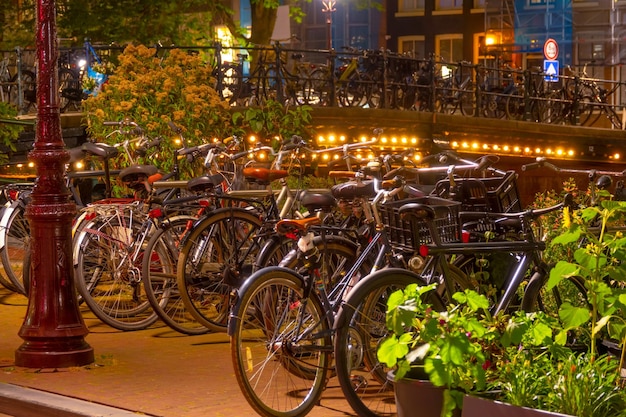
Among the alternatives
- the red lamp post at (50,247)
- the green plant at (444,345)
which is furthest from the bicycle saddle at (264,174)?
the green plant at (444,345)

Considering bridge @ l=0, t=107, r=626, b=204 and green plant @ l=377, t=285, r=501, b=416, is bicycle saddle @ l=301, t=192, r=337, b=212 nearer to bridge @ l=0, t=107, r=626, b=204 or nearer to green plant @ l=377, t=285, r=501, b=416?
green plant @ l=377, t=285, r=501, b=416

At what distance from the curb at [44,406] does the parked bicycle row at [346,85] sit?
843 cm

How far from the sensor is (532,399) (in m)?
5.29

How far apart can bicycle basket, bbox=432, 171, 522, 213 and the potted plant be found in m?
2.47

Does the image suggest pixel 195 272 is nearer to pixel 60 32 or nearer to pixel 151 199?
pixel 151 199

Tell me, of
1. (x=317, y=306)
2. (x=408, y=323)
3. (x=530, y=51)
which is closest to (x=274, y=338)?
(x=317, y=306)

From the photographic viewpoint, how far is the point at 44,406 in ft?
23.7

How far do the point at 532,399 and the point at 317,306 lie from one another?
1826 millimetres

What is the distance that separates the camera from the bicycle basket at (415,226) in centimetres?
715

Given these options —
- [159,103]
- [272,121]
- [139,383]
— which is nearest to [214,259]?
[139,383]

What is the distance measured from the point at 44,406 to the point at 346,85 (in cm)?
1530

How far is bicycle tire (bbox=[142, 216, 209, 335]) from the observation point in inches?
371

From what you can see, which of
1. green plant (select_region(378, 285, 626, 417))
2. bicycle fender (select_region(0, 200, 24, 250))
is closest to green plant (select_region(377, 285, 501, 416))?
green plant (select_region(378, 285, 626, 417))

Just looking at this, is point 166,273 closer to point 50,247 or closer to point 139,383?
point 50,247
